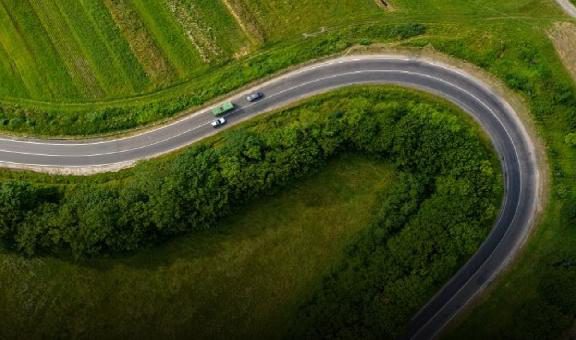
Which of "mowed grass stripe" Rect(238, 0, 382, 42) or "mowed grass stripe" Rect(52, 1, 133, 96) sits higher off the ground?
"mowed grass stripe" Rect(238, 0, 382, 42)

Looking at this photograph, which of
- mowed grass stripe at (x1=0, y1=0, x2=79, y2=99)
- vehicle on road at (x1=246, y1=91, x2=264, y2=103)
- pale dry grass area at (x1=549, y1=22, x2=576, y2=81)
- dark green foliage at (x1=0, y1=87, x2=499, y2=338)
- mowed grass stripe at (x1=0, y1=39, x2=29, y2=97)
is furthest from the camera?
mowed grass stripe at (x1=0, y1=39, x2=29, y2=97)

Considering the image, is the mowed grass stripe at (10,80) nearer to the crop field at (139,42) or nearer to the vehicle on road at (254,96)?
the crop field at (139,42)

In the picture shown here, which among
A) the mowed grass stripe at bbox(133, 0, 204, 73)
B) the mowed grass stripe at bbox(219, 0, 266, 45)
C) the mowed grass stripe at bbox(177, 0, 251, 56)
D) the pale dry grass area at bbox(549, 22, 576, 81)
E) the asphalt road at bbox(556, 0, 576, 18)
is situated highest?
the asphalt road at bbox(556, 0, 576, 18)

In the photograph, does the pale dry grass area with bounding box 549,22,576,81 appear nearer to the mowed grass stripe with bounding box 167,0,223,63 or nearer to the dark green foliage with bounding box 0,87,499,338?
the dark green foliage with bounding box 0,87,499,338

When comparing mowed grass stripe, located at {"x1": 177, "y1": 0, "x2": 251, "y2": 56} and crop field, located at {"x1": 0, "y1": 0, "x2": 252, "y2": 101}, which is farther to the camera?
mowed grass stripe, located at {"x1": 177, "y1": 0, "x2": 251, "y2": 56}

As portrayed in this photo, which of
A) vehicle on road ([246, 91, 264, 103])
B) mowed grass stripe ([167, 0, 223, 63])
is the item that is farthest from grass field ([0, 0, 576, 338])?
vehicle on road ([246, 91, 264, 103])

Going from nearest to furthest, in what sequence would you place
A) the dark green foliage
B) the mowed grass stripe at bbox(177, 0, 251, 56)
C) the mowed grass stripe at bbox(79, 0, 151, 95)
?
the dark green foliage, the mowed grass stripe at bbox(79, 0, 151, 95), the mowed grass stripe at bbox(177, 0, 251, 56)
